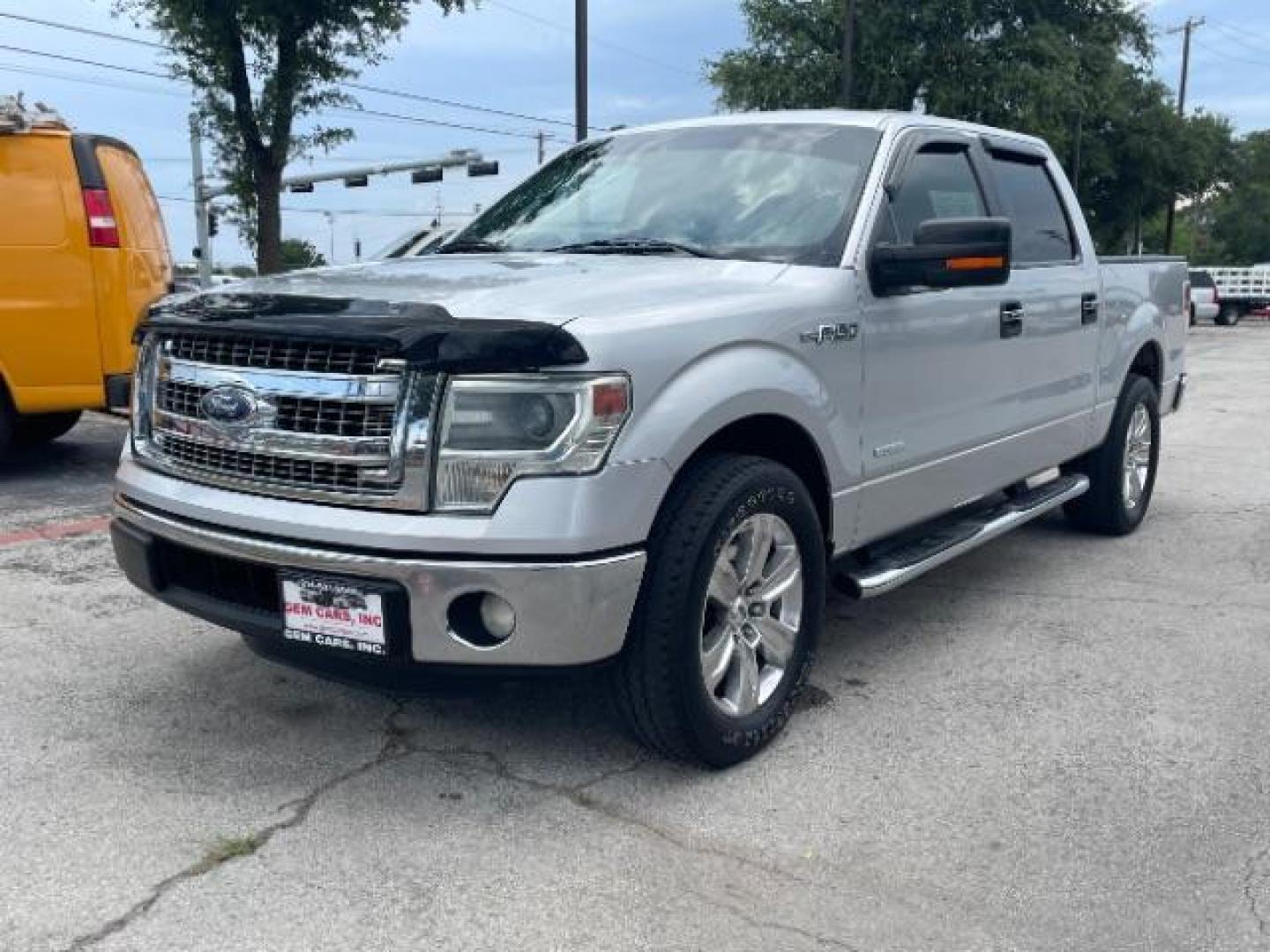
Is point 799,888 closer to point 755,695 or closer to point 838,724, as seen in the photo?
point 755,695

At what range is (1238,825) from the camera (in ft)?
9.95

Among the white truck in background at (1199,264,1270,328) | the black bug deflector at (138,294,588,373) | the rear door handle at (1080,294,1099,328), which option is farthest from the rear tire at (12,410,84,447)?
the white truck in background at (1199,264,1270,328)

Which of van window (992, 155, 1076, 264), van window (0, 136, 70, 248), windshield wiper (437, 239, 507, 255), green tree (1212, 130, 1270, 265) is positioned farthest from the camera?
green tree (1212, 130, 1270, 265)

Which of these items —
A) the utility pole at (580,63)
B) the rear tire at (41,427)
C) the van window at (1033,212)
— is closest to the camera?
the van window at (1033,212)

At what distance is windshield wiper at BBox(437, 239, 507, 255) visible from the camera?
427 cm

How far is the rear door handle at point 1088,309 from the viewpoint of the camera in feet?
17.4

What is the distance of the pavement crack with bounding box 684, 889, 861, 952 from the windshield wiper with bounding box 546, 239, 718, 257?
6.51 feet

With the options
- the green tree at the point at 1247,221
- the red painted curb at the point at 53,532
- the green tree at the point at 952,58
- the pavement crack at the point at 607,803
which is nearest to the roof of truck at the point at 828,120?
the pavement crack at the point at 607,803

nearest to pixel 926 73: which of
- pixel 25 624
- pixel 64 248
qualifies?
pixel 64 248

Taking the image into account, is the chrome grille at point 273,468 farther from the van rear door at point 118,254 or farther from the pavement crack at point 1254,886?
the van rear door at point 118,254

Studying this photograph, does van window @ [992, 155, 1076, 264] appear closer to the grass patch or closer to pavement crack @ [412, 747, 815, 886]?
pavement crack @ [412, 747, 815, 886]

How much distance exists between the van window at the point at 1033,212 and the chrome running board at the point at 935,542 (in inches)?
40.2

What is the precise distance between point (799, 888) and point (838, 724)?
99cm

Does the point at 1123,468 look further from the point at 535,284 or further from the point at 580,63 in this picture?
the point at 580,63
